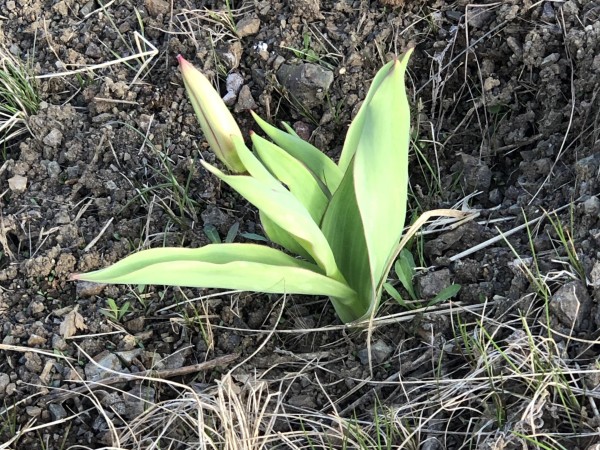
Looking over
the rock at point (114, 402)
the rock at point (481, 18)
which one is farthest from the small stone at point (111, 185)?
the rock at point (481, 18)

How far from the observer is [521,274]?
3.58 ft

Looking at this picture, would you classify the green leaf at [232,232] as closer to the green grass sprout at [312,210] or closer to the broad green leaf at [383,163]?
the green grass sprout at [312,210]

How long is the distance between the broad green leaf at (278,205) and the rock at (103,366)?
0.42 m

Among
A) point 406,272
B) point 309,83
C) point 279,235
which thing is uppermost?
point 309,83

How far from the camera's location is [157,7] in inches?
65.8

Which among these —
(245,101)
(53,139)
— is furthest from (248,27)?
(53,139)

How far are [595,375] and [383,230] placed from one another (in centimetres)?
35

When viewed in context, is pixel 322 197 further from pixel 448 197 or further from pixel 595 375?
pixel 595 375

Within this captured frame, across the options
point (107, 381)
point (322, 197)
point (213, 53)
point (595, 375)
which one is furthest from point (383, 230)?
point (213, 53)

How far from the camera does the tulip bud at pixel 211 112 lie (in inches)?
40.1

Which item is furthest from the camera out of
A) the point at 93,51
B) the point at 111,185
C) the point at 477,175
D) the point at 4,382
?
the point at 93,51

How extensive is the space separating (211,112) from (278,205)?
0.19m

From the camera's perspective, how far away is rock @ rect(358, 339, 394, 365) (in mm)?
1146

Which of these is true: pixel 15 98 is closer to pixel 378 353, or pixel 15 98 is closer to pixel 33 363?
pixel 33 363
